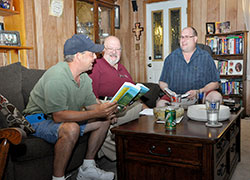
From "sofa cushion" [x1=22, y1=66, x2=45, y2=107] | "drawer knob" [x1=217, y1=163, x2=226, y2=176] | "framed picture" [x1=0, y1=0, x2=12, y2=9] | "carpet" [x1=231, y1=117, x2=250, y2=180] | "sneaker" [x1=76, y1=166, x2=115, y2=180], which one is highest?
"framed picture" [x1=0, y1=0, x2=12, y2=9]

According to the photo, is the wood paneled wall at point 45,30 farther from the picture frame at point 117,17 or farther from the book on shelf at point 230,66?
the book on shelf at point 230,66

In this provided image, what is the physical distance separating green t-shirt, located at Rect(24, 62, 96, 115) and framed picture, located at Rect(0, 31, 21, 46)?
124 centimetres

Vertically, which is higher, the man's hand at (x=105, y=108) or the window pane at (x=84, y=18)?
the window pane at (x=84, y=18)

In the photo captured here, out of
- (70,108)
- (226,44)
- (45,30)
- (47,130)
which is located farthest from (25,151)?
(226,44)

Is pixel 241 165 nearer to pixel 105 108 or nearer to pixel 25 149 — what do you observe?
pixel 105 108

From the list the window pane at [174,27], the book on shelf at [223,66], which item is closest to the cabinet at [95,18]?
the window pane at [174,27]

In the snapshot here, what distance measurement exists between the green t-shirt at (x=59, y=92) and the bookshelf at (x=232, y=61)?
2.88 meters

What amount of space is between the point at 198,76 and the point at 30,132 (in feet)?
5.76

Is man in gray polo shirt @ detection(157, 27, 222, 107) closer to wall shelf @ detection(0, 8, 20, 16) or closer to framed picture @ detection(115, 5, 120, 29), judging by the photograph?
wall shelf @ detection(0, 8, 20, 16)

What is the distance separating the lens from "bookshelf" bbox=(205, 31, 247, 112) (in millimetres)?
A: 4023

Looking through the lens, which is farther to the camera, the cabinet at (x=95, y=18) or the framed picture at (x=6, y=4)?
the cabinet at (x=95, y=18)

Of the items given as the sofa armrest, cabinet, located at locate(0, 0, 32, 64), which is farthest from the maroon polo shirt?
the sofa armrest

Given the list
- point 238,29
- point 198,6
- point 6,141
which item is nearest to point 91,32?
point 198,6

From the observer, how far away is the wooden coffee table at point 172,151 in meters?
1.34
